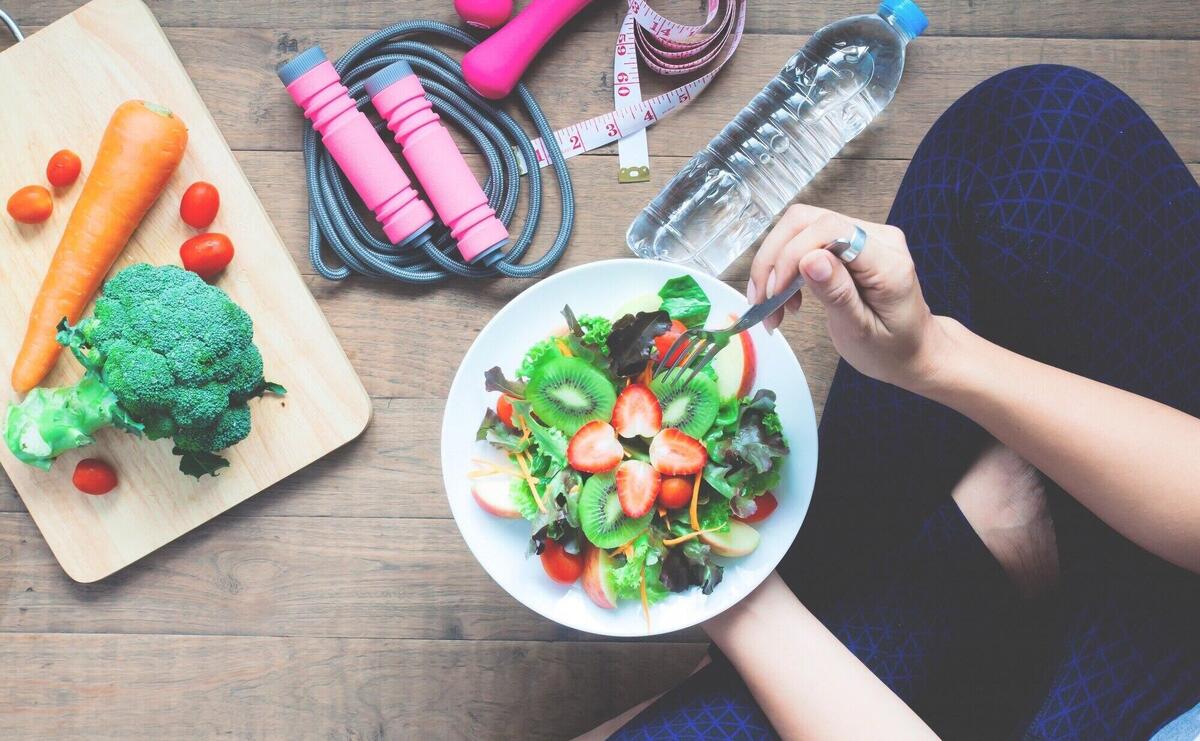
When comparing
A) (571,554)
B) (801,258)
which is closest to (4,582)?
(571,554)

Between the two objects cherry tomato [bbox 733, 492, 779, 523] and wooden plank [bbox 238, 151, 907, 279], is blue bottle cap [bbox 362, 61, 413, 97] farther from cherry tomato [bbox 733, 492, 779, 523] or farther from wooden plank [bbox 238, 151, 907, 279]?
cherry tomato [bbox 733, 492, 779, 523]

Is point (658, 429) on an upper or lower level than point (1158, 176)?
lower

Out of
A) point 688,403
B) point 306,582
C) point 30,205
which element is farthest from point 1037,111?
point 30,205

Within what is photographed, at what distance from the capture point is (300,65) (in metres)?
1.26

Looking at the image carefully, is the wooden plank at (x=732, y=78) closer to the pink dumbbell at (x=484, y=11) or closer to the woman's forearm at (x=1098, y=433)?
the pink dumbbell at (x=484, y=11)

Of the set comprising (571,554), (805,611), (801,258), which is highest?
(801,258)

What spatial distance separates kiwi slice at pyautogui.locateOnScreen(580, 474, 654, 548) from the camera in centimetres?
105

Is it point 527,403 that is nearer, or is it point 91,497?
point 527,403

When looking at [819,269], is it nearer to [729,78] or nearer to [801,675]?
[801,675]

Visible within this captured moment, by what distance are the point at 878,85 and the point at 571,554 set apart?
84cm

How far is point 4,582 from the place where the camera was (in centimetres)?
139

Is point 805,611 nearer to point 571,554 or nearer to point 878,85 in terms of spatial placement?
point 571,554

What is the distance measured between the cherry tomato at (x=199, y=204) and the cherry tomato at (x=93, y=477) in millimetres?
368

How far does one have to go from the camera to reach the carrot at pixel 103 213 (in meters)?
1.23
